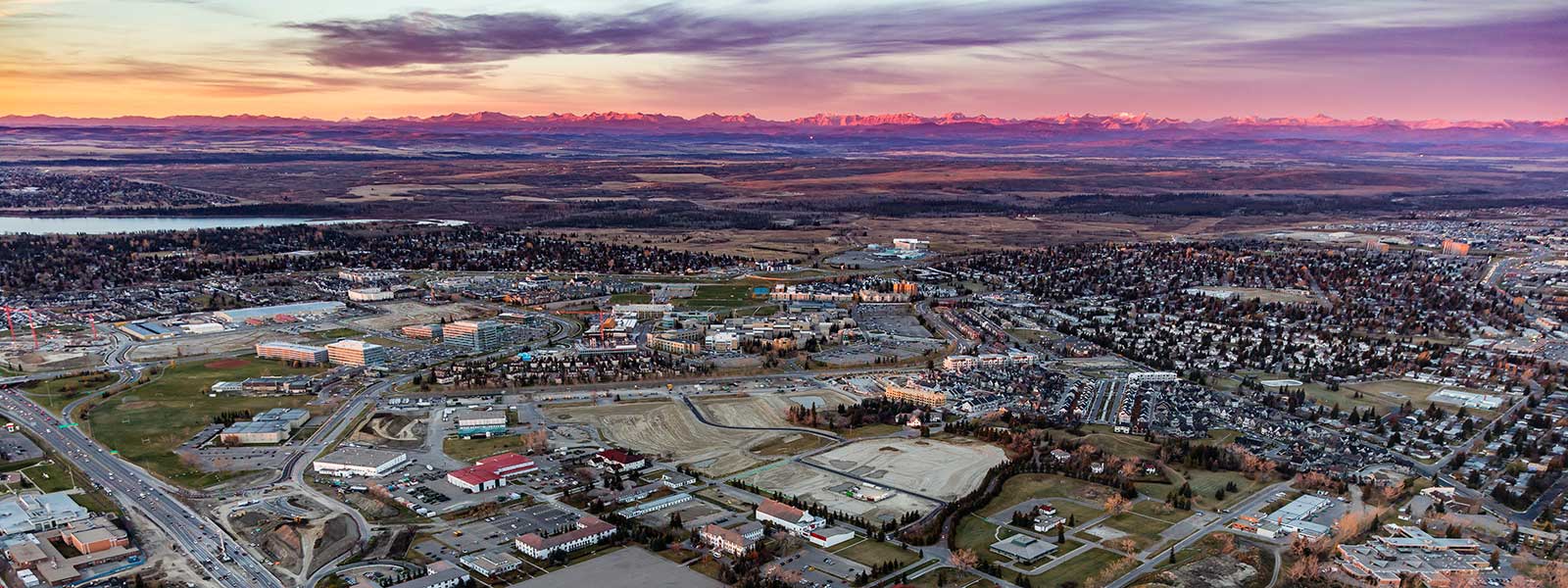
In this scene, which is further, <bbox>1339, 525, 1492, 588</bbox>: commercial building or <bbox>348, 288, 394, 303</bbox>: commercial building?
<bbox>348, 288, 394, 303</bbox>: commercial building

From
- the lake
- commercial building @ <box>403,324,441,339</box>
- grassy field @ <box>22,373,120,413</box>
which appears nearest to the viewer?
grassy field @ <box>22,373,120,413</box>

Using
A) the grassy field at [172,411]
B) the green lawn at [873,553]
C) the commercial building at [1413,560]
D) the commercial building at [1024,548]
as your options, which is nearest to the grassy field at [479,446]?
the grassy field at [172,411]

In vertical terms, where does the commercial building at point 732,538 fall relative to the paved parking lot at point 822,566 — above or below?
above

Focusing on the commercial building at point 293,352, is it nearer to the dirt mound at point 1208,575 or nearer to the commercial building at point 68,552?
the commercial building at point 68,552

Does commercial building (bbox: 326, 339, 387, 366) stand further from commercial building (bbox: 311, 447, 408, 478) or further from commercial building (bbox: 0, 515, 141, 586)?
commercial building (bbox: 0, 515, 141, 586)

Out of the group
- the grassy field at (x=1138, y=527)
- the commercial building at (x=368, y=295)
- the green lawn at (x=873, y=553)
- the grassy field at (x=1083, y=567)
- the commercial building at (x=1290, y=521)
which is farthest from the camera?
the commercial building at (x=368, y=295)

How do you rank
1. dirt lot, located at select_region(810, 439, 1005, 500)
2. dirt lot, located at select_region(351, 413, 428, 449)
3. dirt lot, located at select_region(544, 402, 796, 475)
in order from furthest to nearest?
1. dirt lot, located at select_region(351, 413, 428, 449)
2. dirt lot, located at select_region(544, 402, 796, 475)
3. dirt lot, located at select_region(810, 439, 1005, 500)

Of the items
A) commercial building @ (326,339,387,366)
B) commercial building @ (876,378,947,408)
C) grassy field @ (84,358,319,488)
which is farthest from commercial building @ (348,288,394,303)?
commercial building @ (876,378,947,408)
